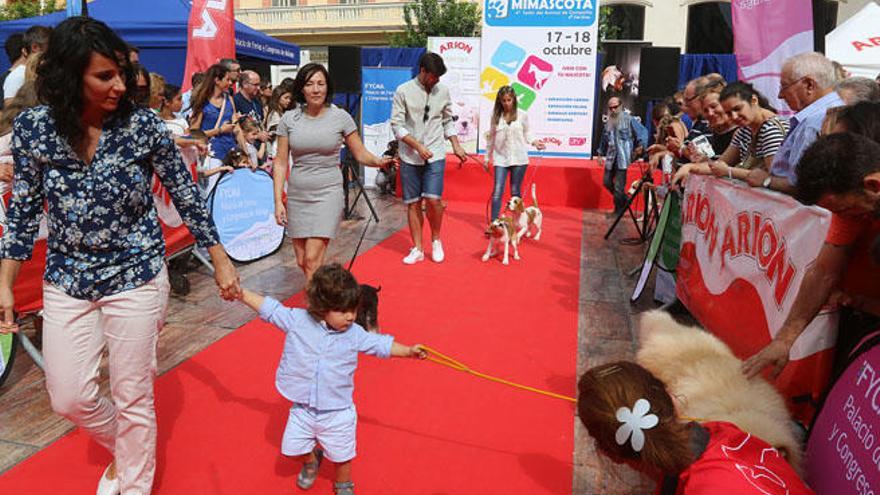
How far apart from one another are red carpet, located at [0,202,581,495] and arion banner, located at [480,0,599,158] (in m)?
7.86

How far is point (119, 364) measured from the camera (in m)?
2.57

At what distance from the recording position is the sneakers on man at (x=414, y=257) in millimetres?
7027

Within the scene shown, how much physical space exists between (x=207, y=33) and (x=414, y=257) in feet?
12.4

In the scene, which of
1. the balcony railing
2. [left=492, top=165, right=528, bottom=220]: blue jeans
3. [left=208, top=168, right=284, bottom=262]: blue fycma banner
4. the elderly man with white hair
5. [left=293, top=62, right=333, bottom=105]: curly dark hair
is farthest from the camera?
the balcony railing

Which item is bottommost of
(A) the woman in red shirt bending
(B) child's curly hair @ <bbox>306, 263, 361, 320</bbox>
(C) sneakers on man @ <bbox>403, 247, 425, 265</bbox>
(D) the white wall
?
(C) sneakers on man @ <bbox>403, 247, 425, 265</bbox>

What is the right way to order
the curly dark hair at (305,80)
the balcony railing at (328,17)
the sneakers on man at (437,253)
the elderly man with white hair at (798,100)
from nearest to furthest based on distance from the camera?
the elderly man with white hair at (798,100) < the curly dark hair at (305,80) < the sneakers on man at (437,253) < the balcony railing at (328,17)

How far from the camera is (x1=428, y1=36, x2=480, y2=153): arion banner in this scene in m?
14.6

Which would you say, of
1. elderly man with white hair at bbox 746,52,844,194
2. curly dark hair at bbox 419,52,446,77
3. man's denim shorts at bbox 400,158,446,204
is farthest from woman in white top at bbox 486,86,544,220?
elderly man with white hair at bbox 746,52,844,194

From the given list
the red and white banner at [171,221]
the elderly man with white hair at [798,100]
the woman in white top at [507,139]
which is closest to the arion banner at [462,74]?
the woman in white top at [507,139]

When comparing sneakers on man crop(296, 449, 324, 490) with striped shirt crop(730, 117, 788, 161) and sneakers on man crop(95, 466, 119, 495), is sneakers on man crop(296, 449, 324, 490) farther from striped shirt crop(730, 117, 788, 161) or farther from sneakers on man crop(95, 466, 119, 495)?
striped shirt crop(730, 117, 788, 161)

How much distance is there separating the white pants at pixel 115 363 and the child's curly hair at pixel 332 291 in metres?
0.63

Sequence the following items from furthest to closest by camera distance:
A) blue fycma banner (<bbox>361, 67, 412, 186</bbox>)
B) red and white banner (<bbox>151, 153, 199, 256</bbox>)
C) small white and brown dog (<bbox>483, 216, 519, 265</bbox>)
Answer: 1. blue fycma banner (<bbox>361, 67, 412, 186</bbox>)
2. small white and brown dog (<bbox>483, 216, 519, 265</bbox>)
3. red and white banner (<bbox>151, 153, 199, 256</bbox>)

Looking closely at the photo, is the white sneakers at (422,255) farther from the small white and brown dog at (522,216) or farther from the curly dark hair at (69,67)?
the curly dark hair at (69,67)

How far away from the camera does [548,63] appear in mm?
12648
